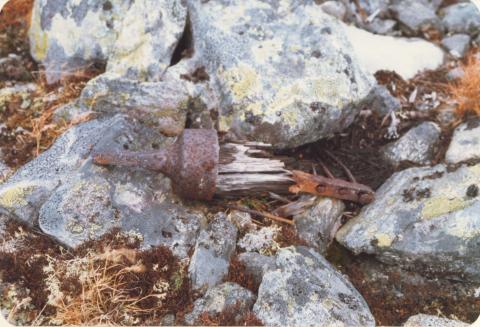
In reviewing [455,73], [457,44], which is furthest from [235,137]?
[457,44]

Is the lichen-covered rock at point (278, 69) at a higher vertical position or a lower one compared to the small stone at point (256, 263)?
higher

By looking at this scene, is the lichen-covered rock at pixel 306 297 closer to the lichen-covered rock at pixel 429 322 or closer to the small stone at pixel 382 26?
the lichen-covered rock at pixel 429 322

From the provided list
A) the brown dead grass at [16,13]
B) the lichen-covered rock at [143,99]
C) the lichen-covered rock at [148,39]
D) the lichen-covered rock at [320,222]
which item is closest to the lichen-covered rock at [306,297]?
the lichen-covered rock at [320,222]

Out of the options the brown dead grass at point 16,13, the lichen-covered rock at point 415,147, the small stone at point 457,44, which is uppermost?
the brown dead grass at point 16,13

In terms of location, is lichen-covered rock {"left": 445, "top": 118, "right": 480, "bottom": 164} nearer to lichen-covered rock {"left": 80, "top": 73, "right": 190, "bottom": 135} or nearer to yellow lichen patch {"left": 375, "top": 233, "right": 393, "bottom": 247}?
yellow lichen patch {"left": 375, "top": 233, "right": 393, "bottom": 247}

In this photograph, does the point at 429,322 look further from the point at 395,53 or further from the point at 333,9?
the point at 333,9
